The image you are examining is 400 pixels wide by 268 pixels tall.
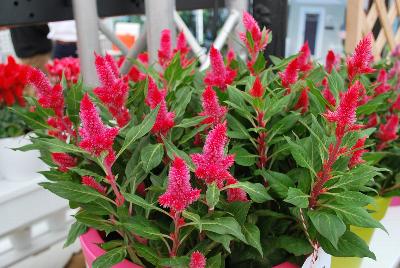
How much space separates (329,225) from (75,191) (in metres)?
0.23

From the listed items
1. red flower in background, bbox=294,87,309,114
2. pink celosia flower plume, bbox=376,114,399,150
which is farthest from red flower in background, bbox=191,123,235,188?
pink celosia flower plume, bbox=376,114,399,150

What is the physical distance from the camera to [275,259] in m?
0.44

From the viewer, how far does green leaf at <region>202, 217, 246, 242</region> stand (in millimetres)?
351

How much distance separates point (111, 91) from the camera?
1.34 feet

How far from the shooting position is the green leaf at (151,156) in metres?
0.39

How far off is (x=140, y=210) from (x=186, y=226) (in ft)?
0.20

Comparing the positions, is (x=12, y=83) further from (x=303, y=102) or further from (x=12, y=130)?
(x=303, y=102)

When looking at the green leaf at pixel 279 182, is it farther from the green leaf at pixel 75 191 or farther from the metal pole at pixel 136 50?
the metal pole at pixel 136 50

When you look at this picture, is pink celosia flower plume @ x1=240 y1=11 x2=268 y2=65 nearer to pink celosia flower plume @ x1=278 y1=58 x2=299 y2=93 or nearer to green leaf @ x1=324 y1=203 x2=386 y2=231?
pink celosia flower plume @ x1=278 y1=58 x2=299 y2=93

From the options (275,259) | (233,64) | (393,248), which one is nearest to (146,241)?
(275,259)

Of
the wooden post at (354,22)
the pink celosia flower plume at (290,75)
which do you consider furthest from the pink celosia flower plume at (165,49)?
the wooden post at (354,22)

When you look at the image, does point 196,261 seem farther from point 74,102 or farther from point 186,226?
point 74,102

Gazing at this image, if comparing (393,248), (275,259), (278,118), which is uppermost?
(278,118)

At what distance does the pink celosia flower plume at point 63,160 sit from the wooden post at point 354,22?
78 cm
